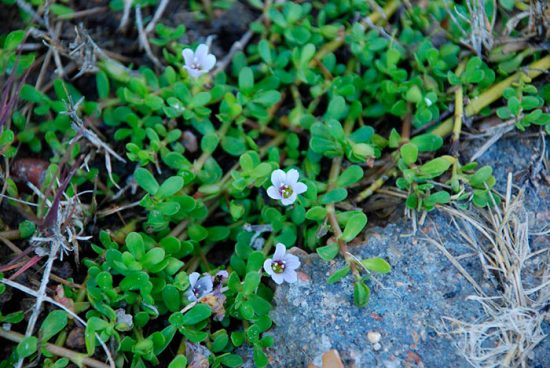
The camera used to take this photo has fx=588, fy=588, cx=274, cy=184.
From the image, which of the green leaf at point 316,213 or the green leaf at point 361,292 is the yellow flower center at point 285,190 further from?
the green leaf at point 361,292

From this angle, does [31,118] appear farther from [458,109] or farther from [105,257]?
[458,109]

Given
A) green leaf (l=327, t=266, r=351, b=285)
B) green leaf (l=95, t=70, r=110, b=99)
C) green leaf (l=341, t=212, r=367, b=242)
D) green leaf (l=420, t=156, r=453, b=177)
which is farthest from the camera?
green leaf (l=95, t=70, r=110, b=99)

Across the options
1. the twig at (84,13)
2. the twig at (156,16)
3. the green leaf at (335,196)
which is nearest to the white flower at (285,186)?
the green leaf at (335,196)

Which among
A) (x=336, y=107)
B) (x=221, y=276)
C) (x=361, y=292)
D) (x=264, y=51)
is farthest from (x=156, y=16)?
(x=361, y=292)

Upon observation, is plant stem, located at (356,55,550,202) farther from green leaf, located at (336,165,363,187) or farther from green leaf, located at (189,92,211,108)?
green leaf, located at (189,92,211,108)

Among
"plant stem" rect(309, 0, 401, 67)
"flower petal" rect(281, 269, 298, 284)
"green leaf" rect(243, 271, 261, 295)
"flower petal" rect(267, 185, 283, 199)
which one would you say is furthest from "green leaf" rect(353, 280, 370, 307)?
"plant stem" rect(309, 0, 401, 67)

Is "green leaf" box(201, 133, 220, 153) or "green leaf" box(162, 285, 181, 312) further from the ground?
"green leaf" box(201, 133, 220, 153)
